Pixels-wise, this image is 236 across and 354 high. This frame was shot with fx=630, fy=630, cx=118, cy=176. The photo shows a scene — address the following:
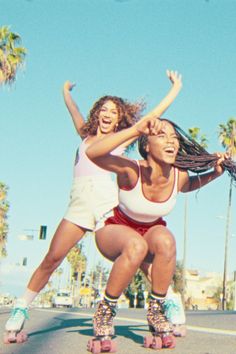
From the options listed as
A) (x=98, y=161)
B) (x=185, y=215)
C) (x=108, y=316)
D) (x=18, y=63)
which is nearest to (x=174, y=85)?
(x=98, y=161)

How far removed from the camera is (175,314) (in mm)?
4641

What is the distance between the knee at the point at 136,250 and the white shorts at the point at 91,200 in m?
0.74

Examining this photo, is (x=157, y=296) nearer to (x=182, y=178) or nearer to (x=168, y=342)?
(x=168, y=342)

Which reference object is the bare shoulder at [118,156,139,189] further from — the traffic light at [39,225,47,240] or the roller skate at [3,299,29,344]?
the traffic light at [39,225,47,240]

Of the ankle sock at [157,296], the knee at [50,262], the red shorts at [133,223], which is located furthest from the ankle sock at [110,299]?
the knee at [50,262]

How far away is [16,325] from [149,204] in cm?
130

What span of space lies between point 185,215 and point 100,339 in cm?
3941

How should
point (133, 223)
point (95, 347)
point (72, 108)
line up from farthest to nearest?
1. point (72, 108)
2. point (133, 223)
3. point (95, 347)

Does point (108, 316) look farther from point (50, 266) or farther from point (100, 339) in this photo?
point (50, 266)

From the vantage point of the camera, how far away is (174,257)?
13.2 feet

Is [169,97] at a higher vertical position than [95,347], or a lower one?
higher

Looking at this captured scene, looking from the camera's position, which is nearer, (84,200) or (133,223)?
(133,223)

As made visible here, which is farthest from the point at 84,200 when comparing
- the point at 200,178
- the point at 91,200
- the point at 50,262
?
the point at 200,178

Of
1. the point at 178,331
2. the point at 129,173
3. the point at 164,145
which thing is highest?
the point at 164,145
